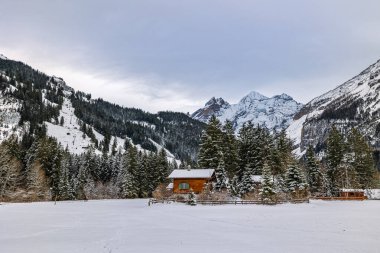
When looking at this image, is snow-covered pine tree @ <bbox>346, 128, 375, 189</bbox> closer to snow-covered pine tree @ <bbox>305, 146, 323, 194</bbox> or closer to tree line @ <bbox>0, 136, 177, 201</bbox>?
snow-covered pine tree @ <bbox>305, 146, 323, 194</bbox>

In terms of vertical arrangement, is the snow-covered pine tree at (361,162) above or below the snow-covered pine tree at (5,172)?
above

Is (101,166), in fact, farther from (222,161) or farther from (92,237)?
(92,237)

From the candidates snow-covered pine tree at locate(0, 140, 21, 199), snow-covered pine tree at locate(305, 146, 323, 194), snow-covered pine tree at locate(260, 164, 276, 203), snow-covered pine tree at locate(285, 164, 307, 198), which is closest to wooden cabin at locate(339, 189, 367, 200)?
snow-covered pine tree at locate(305, 146, 323, 194)

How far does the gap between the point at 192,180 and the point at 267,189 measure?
18861 mm

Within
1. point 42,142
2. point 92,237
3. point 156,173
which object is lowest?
point 92,237

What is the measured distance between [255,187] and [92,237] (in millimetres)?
50603

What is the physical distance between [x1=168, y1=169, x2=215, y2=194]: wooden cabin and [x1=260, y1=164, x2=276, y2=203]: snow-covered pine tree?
1422 centimetres

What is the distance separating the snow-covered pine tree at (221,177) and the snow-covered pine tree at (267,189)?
1059 centimetres

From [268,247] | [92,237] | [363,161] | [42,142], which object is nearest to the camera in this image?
[268,247]

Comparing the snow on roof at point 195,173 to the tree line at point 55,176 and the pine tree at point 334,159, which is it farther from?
the pine tree at point 334,159

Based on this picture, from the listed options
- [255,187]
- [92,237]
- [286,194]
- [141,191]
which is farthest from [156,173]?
[92,237]

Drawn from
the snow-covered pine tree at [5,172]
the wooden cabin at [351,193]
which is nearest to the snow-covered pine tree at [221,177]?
the wooden cabin at [351,193]

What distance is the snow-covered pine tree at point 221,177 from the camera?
67.3 meters

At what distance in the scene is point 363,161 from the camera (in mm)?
80688
